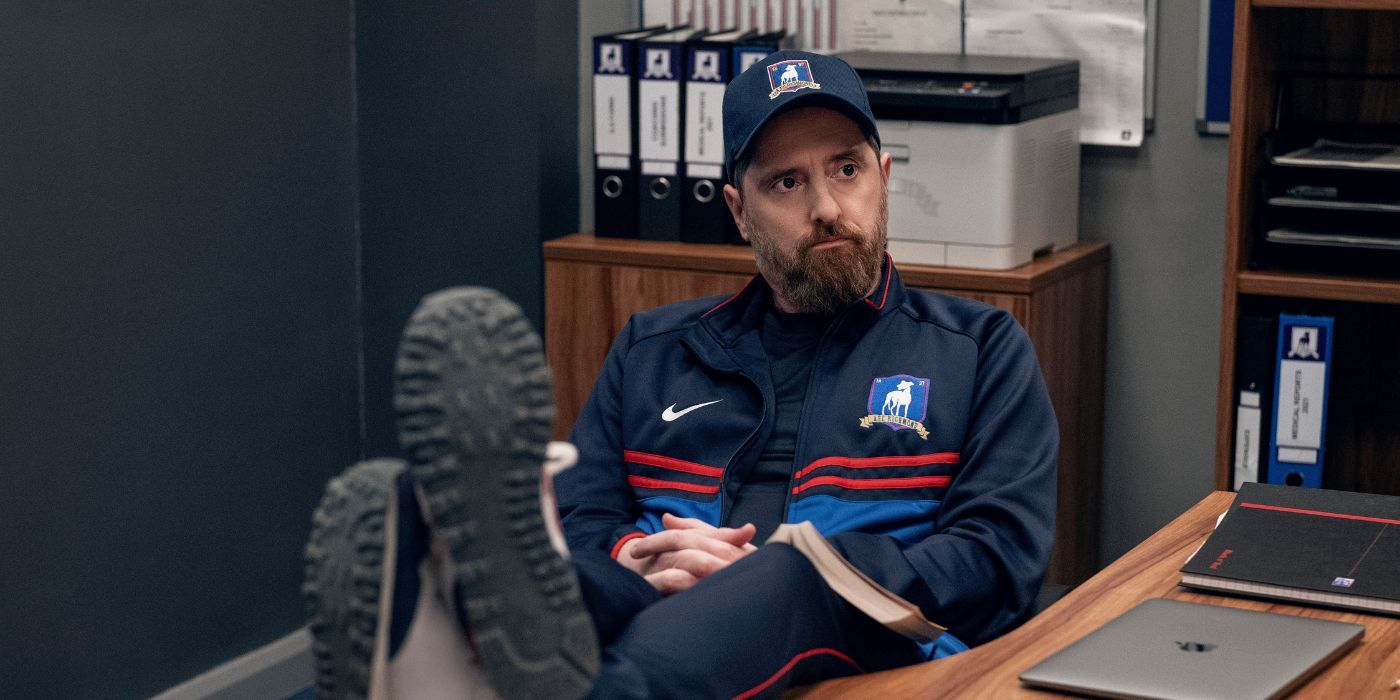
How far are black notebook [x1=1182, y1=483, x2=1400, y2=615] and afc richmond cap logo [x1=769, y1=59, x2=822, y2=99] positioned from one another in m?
0.66

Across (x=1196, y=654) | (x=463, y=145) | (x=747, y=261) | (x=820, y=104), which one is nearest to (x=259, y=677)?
(x=463, y=145)

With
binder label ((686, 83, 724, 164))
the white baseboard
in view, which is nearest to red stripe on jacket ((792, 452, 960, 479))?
binder label ((686, 83, 724, 164))

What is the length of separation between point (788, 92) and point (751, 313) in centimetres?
29

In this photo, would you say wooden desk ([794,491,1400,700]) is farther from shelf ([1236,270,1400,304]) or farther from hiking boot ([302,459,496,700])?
shelf ([1236,270,1400,304])

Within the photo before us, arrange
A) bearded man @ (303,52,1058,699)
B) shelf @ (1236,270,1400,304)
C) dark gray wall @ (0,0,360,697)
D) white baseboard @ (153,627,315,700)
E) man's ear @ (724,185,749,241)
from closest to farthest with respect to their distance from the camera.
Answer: bearded man @ (303,52,1058,699) < man's ear @ (724,185,749,241) < shelf @ (1236,270,1400,304) < dark gray wall @ (0,0,360,697) < white baseboard @ (153,627,315,700)

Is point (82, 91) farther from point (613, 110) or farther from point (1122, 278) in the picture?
point (1122, 278)

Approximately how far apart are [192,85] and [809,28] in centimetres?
113

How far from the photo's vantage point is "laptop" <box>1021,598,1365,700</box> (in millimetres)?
1282

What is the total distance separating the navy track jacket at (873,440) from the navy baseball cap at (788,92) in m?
0.20

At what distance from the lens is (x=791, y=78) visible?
1936mm

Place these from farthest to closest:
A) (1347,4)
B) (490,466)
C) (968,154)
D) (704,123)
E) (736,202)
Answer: (704,123) → (968,154) → (1347,4) → (736,202) → (490,466)

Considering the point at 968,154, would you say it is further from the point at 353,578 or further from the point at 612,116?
the point at 353,578

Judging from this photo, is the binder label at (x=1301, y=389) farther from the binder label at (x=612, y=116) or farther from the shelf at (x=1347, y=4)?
the binder label at (x=612, y=116)

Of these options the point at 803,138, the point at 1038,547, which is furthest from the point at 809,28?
the point at 1038,547
